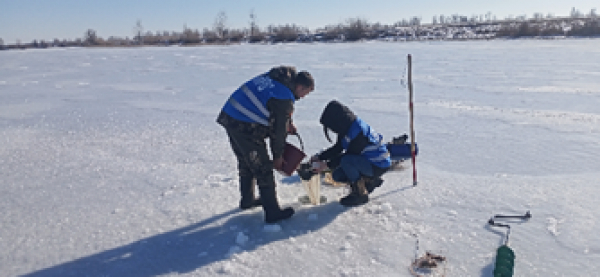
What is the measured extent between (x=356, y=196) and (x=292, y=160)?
65 centimetres

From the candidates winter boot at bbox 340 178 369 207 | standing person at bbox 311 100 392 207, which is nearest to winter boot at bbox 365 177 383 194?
standing person at bbox 311 100 392 207

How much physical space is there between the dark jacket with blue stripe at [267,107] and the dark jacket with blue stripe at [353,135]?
1.47ft

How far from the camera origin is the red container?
332 centimetres

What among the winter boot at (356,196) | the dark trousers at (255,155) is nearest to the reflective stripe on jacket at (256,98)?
the dark trousers at (255,155)

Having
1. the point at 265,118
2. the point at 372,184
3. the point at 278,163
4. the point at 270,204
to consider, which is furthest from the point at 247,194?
the point at 372,184

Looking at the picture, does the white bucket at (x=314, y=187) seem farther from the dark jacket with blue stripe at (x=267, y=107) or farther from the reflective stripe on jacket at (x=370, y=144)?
the dark jacket with blue stripe at (x=267, y=107)

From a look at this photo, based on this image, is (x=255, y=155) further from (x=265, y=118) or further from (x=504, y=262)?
(x=504, y=262)

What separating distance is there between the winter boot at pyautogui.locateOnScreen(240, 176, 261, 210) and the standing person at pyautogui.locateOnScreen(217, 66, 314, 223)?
219 millimetres

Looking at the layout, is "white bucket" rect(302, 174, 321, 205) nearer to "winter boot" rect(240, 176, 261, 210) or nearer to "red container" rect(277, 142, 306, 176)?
"red container" rect(277, 142, 306, 176)

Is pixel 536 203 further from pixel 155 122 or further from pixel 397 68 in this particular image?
pixel 397 68

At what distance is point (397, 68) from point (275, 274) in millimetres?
12694

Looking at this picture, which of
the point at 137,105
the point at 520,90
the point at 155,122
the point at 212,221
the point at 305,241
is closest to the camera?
the point at 305,241

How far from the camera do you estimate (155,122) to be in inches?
278

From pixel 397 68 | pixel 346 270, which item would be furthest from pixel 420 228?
pixel 397 68
